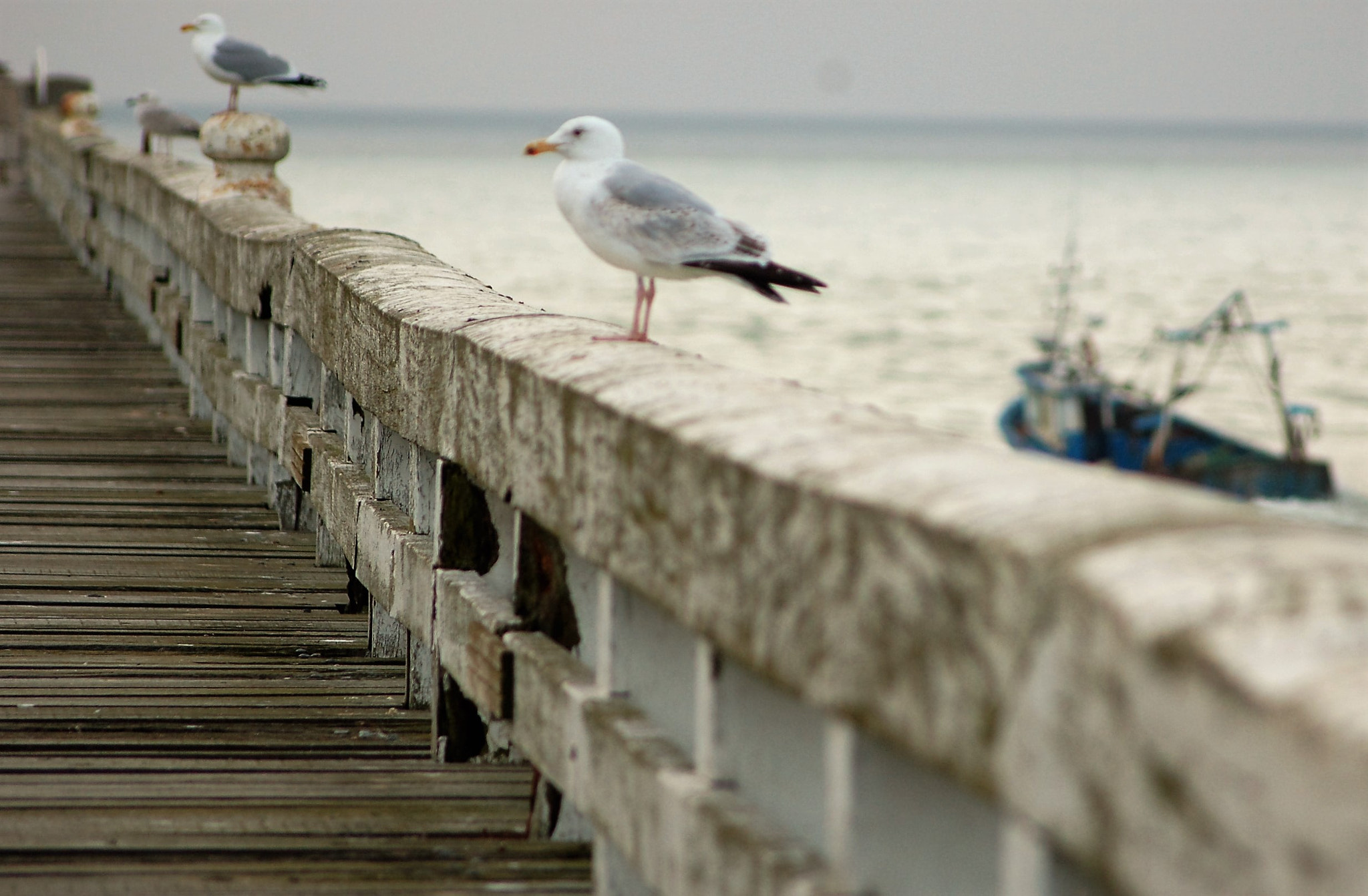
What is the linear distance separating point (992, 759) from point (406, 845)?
175 cm

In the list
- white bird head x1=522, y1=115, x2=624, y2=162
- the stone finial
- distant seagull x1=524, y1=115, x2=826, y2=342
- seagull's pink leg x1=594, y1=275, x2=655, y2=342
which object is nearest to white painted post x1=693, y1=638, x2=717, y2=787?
seagull's pink leg x1=594, y1=275, x2=655, y2=342

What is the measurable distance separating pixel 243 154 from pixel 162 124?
616 cm

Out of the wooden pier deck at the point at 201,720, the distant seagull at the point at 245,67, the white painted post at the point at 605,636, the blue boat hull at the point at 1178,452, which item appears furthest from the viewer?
the blue boat hull at the point at 1178,452

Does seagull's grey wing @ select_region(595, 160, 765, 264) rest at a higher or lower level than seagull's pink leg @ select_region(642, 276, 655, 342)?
higher

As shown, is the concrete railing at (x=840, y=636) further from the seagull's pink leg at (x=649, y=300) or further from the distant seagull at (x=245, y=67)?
the distant seagull at (x=245, y=67)

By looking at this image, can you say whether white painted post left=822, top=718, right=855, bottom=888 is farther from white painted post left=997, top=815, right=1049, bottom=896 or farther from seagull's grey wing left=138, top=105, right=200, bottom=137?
seagull's grey wing left=138, top=105, right=200, bottom=137

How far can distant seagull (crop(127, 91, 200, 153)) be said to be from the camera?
1350cm

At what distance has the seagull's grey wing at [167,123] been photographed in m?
13.5

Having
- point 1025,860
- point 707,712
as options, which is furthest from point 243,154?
point 1025,860

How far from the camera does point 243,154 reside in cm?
794

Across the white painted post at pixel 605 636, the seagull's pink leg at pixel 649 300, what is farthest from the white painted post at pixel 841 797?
the seagull's pink leg at pixel 649 300

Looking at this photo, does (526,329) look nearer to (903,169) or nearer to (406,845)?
(406,845)

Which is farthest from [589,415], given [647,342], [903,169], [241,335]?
[903,169]

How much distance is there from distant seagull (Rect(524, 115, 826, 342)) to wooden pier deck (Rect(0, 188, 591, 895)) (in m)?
1.06
